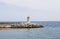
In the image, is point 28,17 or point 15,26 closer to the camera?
point 28,17

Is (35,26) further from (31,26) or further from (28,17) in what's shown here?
(28,17)

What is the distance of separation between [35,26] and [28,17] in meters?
9.35

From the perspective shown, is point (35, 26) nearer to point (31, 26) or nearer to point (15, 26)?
point (31, 26)

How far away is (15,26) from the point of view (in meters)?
82.2

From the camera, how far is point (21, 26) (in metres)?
81.2

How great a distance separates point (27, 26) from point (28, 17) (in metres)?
5.99

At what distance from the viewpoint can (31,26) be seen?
80.2 metres

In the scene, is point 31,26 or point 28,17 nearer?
point 28,17

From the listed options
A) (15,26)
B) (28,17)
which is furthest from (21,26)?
(28,17)

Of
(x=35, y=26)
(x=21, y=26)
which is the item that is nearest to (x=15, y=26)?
(x=21, y=26)

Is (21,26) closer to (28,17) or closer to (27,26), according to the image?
(27,26)

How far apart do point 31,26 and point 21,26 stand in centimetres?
438

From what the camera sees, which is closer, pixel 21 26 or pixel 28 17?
pixel 28 17

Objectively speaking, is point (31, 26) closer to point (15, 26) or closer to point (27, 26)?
point (27, 26)
